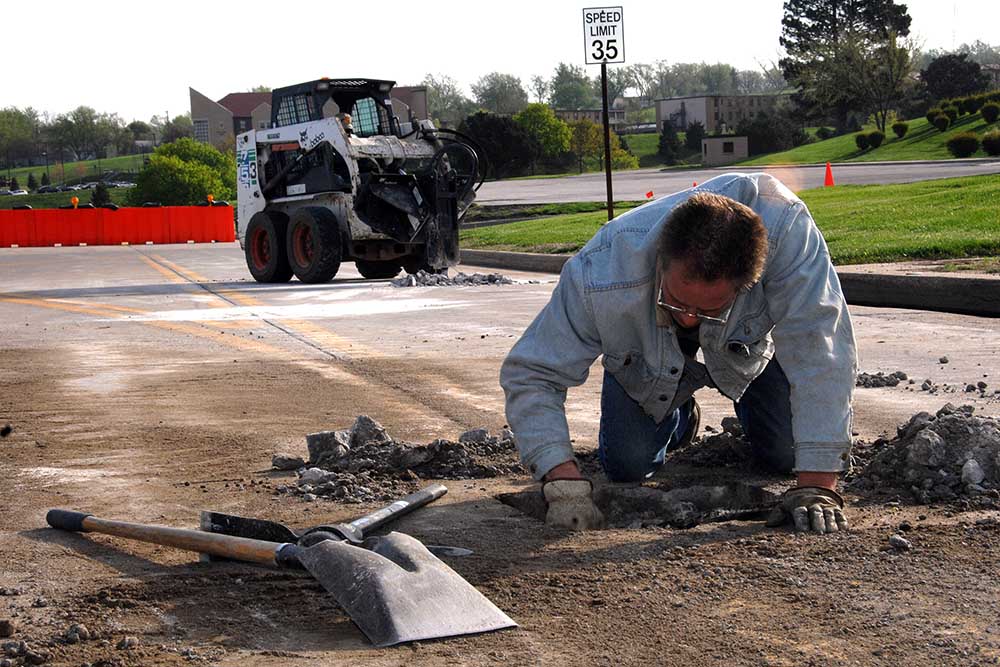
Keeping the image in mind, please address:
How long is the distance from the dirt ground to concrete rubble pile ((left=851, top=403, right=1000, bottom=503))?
142 millimetres

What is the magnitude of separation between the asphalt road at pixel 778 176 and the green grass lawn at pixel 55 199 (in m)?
47.6

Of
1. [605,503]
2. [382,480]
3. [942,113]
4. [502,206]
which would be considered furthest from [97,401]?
[942,113]

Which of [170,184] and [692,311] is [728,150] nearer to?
[170,184]

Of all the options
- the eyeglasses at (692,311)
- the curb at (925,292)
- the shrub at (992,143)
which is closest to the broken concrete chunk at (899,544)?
the eyeglasses at (692,311)

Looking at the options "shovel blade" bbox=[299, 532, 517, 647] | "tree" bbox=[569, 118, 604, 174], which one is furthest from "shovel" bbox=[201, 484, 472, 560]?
"tree" bbox=[569, 118, 604, 174]

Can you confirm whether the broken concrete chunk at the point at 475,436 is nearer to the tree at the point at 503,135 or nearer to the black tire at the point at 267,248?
the black tire at the point at 267,248

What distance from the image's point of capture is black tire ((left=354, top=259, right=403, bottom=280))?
64.4ft

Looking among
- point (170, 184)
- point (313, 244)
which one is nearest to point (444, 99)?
point (170, 184)

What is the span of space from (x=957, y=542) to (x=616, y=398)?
4.55ft

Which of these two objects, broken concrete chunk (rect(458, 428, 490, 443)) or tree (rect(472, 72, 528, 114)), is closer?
broken concrete chunk (rect(458, 428, 490, 443))

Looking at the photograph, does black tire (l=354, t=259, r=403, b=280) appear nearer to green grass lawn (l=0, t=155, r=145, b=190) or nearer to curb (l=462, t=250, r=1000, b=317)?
curb (l=462, t=250, r=1000, b=317)

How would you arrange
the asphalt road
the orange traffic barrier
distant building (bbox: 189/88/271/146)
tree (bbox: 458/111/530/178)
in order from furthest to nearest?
distant building (bbox: 189/88/271/146), tree (bbox: 458/111/530/178), the orange traffic barrier, the asphalt road

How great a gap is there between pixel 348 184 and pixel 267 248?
237 centimetres

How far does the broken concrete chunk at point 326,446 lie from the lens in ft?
17.8
